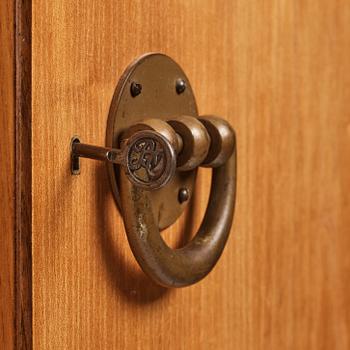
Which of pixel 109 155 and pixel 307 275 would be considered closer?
pixel 109 155

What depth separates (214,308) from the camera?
1.67 ft

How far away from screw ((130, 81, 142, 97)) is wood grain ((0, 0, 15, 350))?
8 cm

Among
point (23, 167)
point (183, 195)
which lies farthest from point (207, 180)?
point (23, 167)

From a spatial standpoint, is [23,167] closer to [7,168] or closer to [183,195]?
[7,168]

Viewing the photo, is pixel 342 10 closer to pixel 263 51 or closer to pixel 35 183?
pixel 263 51

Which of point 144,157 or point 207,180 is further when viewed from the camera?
point 207,180

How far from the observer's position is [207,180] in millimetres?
489

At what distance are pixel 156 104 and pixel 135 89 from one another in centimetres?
2

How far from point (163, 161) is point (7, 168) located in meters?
0.07

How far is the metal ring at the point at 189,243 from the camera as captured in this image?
0.39 m

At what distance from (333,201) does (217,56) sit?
221mm

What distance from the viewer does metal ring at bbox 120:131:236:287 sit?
392mm

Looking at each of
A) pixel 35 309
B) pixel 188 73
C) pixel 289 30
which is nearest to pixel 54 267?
pixel 35 309

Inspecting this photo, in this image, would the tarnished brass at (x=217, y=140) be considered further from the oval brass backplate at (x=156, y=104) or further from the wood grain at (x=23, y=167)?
the wood grain at (x=23, y=167)
